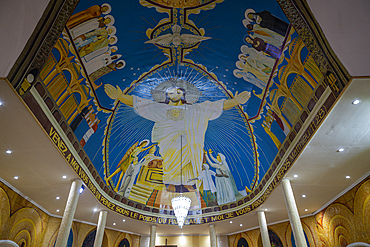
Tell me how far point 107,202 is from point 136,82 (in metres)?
6.32

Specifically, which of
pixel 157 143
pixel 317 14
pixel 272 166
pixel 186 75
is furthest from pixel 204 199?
pixel 317 14

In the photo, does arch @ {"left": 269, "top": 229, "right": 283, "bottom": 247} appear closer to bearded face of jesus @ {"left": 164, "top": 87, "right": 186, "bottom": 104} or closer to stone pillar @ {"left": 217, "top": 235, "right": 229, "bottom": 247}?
stone pillar @ {"left": 217, "top": 235, "right": 229, "bottom": 247}

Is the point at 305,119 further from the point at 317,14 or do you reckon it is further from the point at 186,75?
the point at 186,75

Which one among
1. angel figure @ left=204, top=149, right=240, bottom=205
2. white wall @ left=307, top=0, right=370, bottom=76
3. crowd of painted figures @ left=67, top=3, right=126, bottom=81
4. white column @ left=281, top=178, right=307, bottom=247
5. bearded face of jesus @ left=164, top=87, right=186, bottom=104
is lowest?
white column @ left=281, top=178, right=307, bottom=247

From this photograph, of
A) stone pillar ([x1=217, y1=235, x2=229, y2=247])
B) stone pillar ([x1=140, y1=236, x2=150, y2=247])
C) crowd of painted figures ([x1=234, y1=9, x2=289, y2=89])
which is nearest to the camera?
crowd of painted figures ([x1=234, y1=9, x2=289, y2=89])

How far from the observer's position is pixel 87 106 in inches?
331

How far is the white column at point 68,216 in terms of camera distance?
25.5 ft

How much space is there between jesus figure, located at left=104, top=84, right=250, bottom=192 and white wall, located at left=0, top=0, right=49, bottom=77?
4.26 m

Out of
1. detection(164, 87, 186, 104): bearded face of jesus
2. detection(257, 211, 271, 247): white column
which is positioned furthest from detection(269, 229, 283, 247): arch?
detection(164, 87, 186, 104): bearded face of jesus

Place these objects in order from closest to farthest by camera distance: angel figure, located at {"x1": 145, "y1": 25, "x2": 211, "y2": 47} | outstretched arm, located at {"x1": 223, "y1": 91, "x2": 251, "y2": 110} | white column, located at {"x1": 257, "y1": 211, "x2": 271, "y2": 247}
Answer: angel figure, located at {"x1": 145, "y1": 25, "x2": 211, "y2": 47} → outstretched arm, located at {"x1": 223, "y1": 91, "x2": 251, "y2": 110} → white column, located at {"x1": 257, "y1": 211, "x2": 271, "y2": 247}

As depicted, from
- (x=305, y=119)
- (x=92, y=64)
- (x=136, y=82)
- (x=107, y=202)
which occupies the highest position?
(x=136, y=82)

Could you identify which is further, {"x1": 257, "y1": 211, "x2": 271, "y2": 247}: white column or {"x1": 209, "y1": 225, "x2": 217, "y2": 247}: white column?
{"x1": 209, "y1": 225, "x2": 217, "y2": 247}: white column

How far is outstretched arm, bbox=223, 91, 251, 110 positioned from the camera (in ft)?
30.7

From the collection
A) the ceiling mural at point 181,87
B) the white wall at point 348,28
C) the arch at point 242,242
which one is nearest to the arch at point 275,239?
the arch at point 242,242
